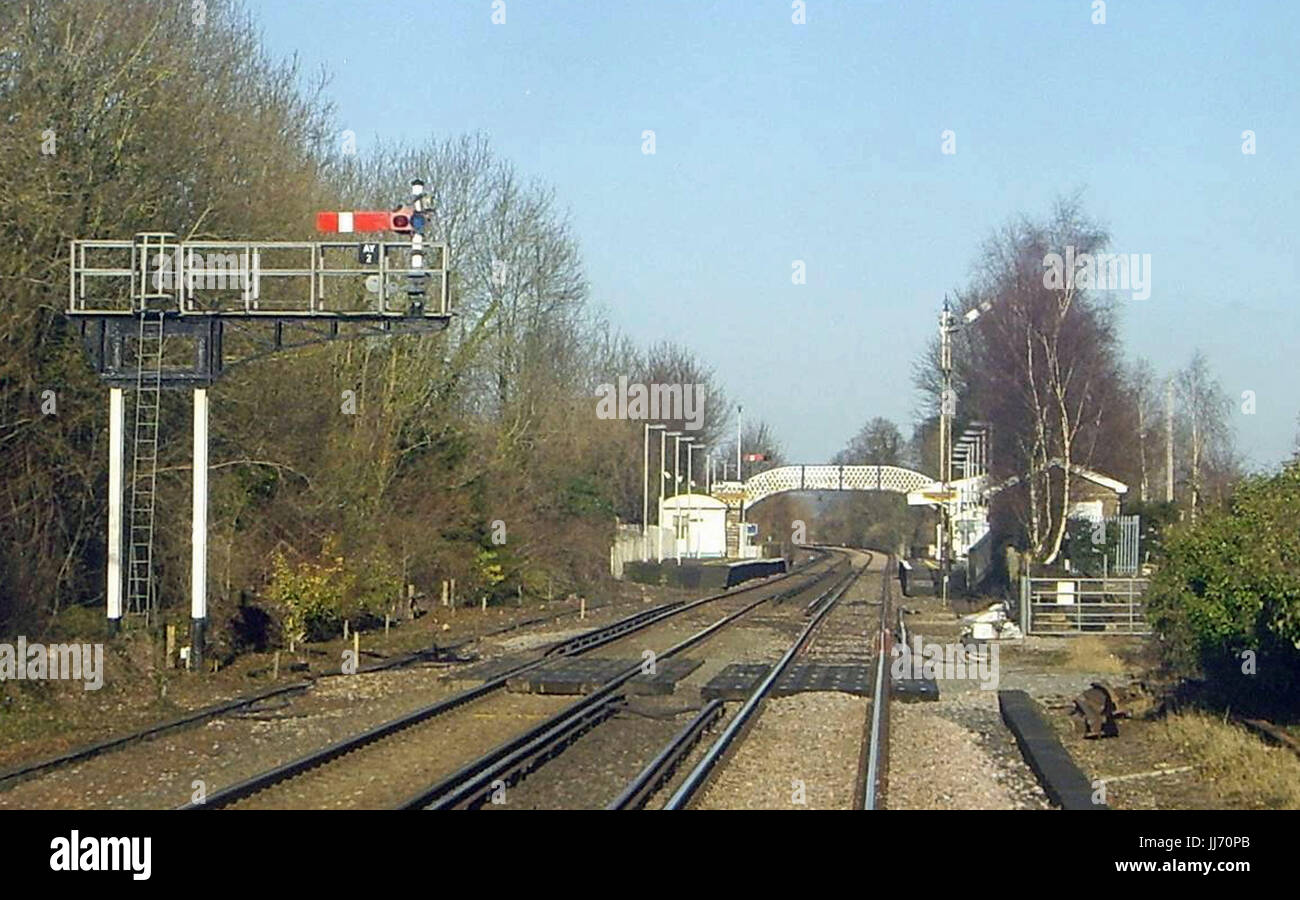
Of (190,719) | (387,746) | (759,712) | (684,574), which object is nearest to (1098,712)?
(759,712)

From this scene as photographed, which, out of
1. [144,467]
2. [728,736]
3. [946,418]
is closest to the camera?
[728,736]

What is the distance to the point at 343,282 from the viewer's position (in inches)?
1248

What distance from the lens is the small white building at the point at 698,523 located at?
212 feet

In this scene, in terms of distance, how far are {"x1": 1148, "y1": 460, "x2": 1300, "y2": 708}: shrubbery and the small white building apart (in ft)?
153

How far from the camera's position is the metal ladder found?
65.4 feet

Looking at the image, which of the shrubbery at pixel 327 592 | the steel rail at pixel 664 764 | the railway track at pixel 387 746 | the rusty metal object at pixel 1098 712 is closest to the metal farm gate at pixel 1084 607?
the railway track at pixel 387 746

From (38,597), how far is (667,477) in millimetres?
57704

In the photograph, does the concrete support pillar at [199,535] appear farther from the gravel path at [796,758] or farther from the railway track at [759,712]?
the gravel path at [796,758]

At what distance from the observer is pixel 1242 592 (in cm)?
1451

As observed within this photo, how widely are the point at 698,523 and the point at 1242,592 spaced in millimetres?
51402

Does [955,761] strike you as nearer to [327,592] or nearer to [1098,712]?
[1098,712]

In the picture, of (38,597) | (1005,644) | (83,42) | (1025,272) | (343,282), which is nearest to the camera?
(38,597)
